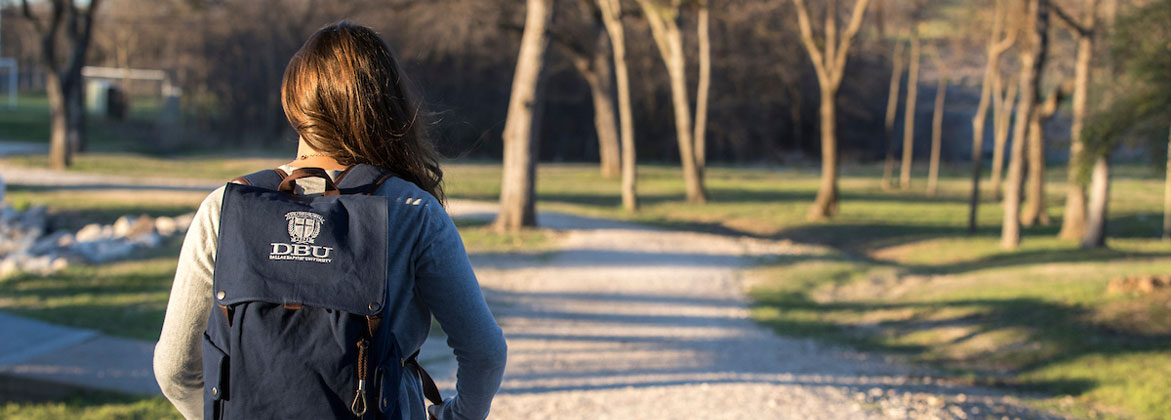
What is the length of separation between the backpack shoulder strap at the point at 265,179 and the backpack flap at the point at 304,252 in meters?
0.10

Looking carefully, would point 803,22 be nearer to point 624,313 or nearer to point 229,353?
point 624,313

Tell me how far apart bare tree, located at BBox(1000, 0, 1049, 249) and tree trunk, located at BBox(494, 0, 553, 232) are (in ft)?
28.1

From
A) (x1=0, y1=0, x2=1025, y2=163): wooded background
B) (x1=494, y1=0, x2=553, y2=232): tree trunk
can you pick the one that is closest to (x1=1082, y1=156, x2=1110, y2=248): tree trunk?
(x1=494, y1=0, x2=553, y2=232): tree trunk

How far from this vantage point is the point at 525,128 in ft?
48.5

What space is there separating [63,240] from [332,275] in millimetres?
13030

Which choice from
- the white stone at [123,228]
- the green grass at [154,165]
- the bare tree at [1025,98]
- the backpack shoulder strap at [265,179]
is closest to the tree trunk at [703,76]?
the bare tree at [1025,98]

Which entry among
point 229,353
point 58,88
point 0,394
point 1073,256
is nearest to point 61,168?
point 58,88

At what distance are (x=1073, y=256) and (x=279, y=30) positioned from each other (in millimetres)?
30777

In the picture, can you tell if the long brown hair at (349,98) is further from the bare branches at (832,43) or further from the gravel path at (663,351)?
the bare branches at (832,43)

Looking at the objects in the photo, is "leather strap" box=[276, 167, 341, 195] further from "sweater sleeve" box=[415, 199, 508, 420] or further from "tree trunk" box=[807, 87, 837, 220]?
"tree trunk" box=[807, 87, 837, 220]

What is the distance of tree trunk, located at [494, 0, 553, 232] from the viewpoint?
14625 mm

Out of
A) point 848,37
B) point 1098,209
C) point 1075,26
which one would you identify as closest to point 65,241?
point 848,37

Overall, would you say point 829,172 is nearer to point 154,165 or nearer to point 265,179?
point 154,165

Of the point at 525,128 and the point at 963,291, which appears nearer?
the point at 963,291
